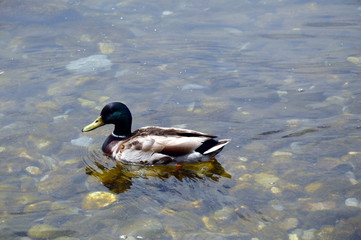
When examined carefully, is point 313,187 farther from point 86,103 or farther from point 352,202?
point 86,103

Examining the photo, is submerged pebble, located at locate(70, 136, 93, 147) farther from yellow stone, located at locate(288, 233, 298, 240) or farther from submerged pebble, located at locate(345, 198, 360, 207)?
submerged pebble, located at locate(345, 198, 360, 207)

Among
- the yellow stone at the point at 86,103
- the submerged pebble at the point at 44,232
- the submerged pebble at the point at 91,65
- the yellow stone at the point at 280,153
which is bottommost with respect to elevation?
the yellow stone at the point at 280,153

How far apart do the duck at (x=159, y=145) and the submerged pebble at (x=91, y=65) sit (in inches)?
91.5

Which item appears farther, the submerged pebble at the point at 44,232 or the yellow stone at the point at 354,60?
the yellow stone at the point at 354,60

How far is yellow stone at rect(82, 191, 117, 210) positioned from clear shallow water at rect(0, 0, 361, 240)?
0.02m

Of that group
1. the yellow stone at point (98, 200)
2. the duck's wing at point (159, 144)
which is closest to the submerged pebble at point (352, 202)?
the duck's wing at point (159, 144)

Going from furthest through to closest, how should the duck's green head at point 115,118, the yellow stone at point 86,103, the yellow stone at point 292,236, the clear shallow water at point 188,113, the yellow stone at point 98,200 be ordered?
1. the yellow stone at point 86,103
2. the duck's green head at point 115,118
3. the yellow stone at point 98,200
4. the clear shallow water at point 188,113
5. the yellow stone at point 292,236

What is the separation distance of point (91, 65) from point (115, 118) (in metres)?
2.57

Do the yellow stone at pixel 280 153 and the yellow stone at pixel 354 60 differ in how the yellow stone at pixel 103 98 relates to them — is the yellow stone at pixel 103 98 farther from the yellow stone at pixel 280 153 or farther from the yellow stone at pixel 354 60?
the yellow stone at pixel 354 60

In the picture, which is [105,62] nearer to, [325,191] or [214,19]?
[214,19]

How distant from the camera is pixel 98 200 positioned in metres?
6.33

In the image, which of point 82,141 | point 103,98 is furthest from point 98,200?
point 103,98

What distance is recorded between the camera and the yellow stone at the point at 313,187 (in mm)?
6387

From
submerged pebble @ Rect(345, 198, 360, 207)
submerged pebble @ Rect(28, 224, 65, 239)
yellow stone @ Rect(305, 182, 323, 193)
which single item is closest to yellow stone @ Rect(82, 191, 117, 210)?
submerged pebble @ Rect(28, 224, 65, 239)
